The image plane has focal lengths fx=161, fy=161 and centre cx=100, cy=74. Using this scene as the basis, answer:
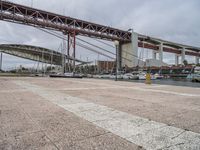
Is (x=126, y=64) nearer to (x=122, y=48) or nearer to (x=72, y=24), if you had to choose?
(x=122, y=48)

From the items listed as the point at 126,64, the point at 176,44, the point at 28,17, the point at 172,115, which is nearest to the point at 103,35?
the point at 126,64

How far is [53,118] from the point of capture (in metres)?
3.16

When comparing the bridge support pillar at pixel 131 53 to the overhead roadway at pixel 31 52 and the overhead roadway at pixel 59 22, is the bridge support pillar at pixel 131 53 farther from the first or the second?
the overhead roadway at pixel 31 52

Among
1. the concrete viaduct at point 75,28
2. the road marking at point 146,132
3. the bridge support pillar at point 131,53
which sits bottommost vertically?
the road marking at point 146,132

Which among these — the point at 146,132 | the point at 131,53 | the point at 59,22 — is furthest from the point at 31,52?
the point at 146,132

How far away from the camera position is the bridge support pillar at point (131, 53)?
52531mm

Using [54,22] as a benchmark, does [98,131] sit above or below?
below

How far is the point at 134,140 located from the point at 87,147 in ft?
2.17

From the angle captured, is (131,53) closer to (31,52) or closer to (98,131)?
(31,52)

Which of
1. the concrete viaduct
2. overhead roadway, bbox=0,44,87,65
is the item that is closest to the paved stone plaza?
the concrete viaduct

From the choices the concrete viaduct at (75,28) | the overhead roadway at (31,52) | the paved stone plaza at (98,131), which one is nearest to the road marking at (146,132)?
the paved stone plaza at (98,131)

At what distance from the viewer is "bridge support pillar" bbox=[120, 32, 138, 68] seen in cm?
5253

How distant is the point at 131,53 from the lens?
173 feet

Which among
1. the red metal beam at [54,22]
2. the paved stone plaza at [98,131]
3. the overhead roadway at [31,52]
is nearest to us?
the paved stone plaza at [98,131]
